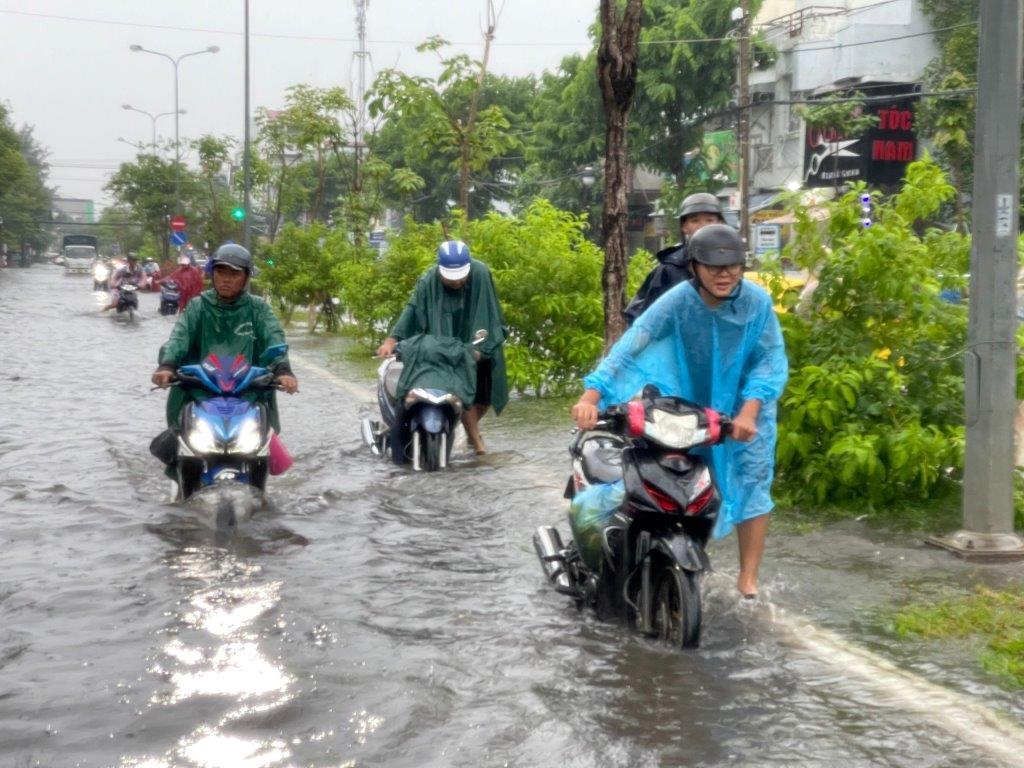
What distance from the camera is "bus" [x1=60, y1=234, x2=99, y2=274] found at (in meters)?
85.7

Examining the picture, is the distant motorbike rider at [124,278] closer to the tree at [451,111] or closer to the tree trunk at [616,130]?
the tree at [451,111]

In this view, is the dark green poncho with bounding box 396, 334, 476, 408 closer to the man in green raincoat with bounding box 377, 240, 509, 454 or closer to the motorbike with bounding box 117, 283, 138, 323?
the man in green raincoat with bounding box 377, 240, 509, 454

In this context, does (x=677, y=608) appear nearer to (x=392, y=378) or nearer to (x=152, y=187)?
(x=392, y=378)

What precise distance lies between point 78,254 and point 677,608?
284ft

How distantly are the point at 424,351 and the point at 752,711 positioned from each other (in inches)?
213

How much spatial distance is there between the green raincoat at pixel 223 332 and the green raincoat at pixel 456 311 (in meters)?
2.07

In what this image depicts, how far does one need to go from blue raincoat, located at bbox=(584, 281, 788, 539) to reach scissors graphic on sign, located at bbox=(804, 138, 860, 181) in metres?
36.5

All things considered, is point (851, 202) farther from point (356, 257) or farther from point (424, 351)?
point (356, 257)

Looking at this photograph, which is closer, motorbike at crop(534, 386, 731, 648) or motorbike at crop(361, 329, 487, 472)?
motorbike at crop(534, 386, 731, 648)

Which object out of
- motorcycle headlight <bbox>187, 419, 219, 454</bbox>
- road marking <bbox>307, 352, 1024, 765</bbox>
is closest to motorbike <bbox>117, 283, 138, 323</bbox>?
motorcycle headlight <bbox>187, 419, 219, 454</bbox>

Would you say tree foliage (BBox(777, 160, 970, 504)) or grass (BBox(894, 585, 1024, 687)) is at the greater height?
tree foliage (BBox(777, 160, 970, 504))

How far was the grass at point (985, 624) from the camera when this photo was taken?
5116 millimetres

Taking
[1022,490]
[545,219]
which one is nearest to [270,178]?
[545,219]

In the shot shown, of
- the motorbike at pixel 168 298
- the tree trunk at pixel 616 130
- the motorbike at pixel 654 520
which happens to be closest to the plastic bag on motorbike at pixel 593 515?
the motorbike at pixel 654 520
